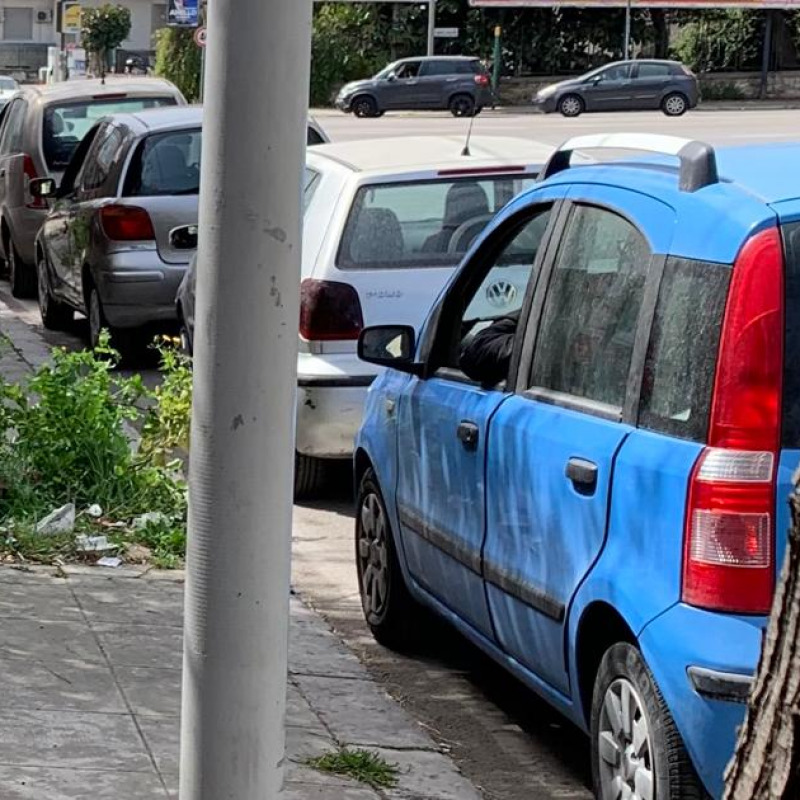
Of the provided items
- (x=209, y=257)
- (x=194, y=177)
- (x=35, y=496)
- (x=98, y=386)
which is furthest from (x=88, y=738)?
(x=194, y=177)

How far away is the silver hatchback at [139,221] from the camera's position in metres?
11.9

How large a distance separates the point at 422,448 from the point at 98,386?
281 centimetres

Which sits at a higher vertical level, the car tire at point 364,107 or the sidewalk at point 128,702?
the car tire at point 364,107

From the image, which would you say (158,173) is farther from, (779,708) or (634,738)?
(779,708)

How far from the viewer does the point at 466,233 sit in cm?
884

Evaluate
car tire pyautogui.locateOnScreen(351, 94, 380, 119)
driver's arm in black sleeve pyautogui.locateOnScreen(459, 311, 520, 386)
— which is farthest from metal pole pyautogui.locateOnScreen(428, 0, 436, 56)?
driver's arm in black sleeve pyautogui.locateOnScreen(459, 311, 520, 386)

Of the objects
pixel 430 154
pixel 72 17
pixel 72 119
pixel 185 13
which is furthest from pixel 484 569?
pixel 72 17

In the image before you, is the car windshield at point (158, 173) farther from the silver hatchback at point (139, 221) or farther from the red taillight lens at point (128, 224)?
the red taillight lens at point (128, 224)

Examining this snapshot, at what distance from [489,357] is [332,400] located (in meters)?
3.13

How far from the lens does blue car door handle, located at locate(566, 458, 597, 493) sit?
4453 millimetres

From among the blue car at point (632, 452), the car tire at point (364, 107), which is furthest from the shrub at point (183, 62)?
the blue car at point (632, 452)

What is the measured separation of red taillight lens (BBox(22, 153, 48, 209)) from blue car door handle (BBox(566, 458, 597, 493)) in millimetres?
12013

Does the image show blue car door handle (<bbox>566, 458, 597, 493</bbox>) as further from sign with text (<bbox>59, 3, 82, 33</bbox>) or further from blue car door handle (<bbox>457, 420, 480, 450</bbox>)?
sign with text (<bbox>59, 3, 82, 33</bbox>)

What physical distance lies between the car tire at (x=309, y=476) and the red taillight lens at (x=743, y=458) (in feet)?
16.1
